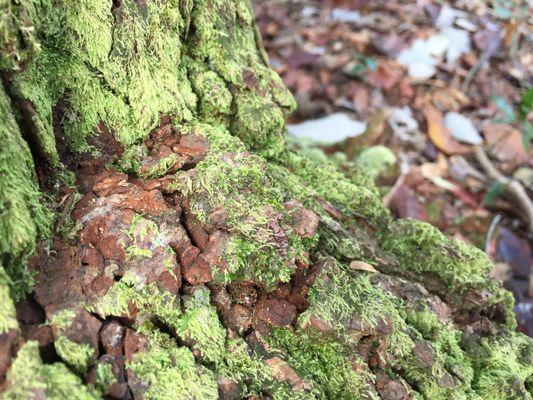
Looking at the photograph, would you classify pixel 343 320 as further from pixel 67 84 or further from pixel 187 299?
pixel 67 84

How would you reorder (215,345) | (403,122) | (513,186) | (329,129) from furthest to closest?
(403,122), (329,129), (513,186), (215,345)

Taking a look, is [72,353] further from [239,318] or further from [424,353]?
[424,353]

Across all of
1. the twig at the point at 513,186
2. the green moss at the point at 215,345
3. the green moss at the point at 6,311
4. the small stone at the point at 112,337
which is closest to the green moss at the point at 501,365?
the green moss at the point at 215,345

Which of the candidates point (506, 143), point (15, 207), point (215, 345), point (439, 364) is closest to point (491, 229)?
point (506, 143)

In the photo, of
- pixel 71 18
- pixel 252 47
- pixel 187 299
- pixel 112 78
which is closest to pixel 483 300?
pixel 187 299

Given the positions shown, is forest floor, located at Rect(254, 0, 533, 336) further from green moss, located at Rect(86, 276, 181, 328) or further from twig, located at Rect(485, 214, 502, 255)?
green moss, located at Rect(86, 276, 181, 328)
